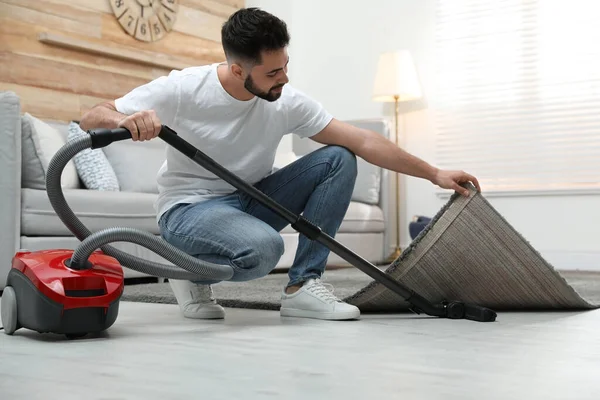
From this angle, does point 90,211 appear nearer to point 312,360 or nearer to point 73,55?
point 73,55

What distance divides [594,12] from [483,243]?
327 cm

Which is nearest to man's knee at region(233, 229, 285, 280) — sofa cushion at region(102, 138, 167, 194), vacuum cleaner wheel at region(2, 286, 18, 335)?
vacuum cleaner wheel at region(2, 286, 18, 335)

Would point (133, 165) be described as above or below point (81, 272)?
above

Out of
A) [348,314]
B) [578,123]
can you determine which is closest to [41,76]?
[348,314]

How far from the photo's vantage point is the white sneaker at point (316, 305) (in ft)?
6.79

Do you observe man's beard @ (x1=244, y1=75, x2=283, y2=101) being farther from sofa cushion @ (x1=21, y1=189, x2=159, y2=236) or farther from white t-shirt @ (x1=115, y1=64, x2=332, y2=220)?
sofa cushion @ (x1=21, y1=189, x2=159, y2=236)

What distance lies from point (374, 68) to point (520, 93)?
1.06 meters

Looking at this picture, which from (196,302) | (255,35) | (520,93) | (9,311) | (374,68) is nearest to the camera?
(9,311)

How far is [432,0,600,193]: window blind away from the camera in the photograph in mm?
4895

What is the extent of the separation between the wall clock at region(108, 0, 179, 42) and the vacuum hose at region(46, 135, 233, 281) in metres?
2.98

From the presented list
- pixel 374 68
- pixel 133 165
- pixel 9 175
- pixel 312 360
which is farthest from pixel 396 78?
pixel 312 360

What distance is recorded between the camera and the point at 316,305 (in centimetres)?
210

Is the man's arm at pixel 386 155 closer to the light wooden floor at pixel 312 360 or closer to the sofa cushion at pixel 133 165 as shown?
the light wooden floor at pixel 312 360

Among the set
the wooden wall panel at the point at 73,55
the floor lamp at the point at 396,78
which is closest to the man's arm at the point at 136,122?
the wooden wall panel at the point at 73,55
